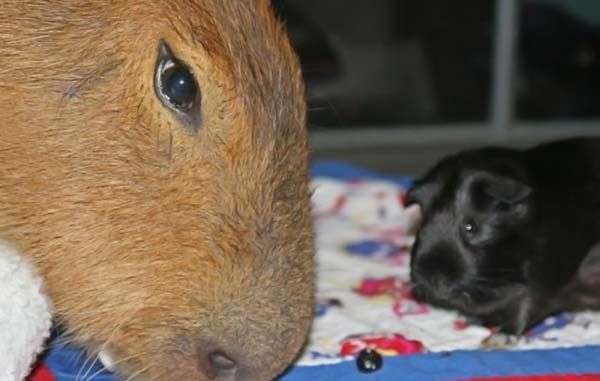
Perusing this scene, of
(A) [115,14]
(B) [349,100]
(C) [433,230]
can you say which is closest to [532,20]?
(B) [349,100]

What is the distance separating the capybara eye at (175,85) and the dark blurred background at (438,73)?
3.50 m

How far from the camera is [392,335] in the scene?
2781mm

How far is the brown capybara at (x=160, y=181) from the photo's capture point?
2.12 m

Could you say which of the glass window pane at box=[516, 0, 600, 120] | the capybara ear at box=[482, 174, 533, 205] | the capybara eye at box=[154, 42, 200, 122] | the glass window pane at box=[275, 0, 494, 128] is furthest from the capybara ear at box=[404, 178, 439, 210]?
the glass window pane at box=[516, 0, 600, 120]

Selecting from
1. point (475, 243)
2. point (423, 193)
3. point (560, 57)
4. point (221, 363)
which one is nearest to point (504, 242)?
point (475, 243)

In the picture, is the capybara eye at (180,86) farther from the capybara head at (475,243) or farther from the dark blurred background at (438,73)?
the dark blurred background at (438,73)

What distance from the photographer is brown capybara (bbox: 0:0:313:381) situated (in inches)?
83.4

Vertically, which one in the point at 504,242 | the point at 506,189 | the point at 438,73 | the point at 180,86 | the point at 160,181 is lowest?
the point at 438,73

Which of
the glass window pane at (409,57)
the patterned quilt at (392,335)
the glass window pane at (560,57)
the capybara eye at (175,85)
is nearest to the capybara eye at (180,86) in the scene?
the capybara eye at (175,85)

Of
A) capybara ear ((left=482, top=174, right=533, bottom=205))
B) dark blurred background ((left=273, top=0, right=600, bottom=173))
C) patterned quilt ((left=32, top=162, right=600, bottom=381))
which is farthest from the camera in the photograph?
dark blurred background ((left=273, top=0, right=600, bottom=173))

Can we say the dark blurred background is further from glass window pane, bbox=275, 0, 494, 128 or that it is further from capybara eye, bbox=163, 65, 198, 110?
capybara eye, bbox=163, 65, 198, 110

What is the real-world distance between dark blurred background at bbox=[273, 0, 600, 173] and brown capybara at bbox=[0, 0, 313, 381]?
136 inches

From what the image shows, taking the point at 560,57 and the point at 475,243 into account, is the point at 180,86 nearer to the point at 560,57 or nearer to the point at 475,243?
the point at 475,243

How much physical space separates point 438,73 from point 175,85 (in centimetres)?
459
